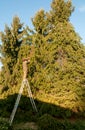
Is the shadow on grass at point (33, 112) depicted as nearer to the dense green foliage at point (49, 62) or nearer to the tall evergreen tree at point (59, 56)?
the dense green foliage at point (49, 62)

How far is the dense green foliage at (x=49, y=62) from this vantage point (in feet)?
59.1

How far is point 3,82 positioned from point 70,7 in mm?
7643

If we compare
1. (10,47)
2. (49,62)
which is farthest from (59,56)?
(10,47)

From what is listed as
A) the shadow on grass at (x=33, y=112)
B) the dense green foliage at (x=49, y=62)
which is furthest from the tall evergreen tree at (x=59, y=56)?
the shadow on grass at (x=33, y=112)

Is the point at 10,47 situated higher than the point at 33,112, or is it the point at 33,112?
the point at 10,47

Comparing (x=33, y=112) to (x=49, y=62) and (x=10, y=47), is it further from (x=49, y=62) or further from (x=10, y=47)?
(x=10, y=47)

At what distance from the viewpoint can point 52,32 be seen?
65.1 ft

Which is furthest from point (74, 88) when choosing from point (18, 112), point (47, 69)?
point (18, 112)

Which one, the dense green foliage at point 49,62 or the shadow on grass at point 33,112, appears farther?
the dense green foliage at point 49,62

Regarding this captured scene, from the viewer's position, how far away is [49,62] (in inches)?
746

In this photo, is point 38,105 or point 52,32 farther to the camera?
point 52,32

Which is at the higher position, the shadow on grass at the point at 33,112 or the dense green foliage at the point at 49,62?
the dense green foliage at the point at 49,62

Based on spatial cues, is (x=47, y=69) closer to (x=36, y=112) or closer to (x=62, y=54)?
(x=62, y=54)

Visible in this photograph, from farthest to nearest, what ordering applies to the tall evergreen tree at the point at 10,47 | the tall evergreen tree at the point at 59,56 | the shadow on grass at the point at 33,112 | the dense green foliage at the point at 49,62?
the tall evergreen tree at the point at 10,47
the tall evergreen tree at the point at 59,56
the dense green foliage at the point at 49,62
the shadow on grass at the point at 33,112
